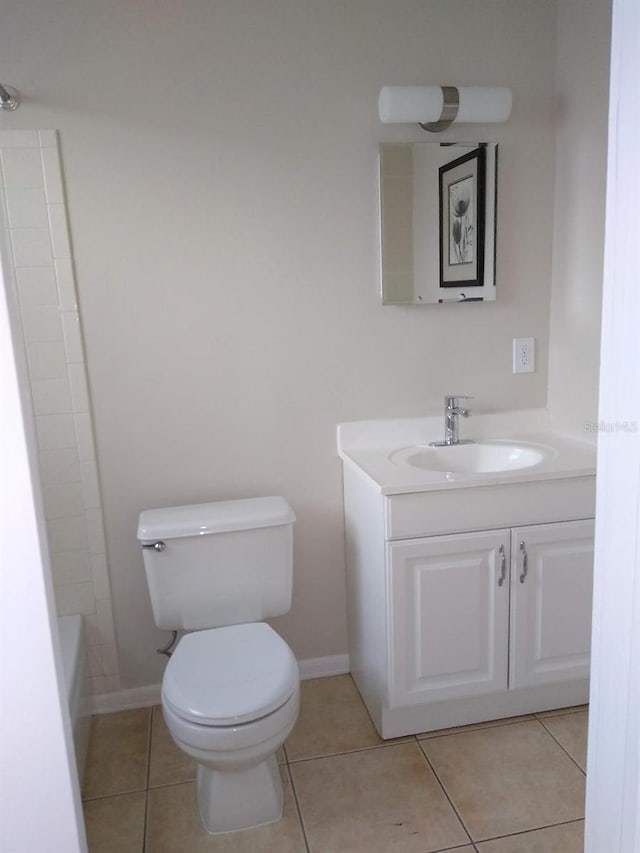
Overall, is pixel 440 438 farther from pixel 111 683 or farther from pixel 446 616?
pixel 111 683

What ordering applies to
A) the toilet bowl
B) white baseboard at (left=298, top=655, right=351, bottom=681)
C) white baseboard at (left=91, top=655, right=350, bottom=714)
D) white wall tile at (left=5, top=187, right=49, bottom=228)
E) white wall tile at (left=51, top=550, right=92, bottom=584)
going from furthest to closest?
white baseboard at (left=298, top=655, right=351, bottom=681), white baseboard at (left=91, top=655, right=350, bottom=714), white wall tile at (left=51, top=550, right=92, bottom=584), white wall tile at (left=5, top=187, right=49, bottom=228), the toilet bowl

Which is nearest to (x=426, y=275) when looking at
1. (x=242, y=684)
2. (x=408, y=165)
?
(x=408, y=165)

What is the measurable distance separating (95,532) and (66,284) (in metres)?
0.81

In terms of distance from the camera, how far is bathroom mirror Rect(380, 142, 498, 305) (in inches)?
87.0

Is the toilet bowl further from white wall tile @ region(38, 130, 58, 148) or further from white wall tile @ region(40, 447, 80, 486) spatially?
white wall tile @ region(38, 130, 58, 148)

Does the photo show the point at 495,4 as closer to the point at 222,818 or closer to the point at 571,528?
the point at 571,528

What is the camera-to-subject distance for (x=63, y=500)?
2172 mm

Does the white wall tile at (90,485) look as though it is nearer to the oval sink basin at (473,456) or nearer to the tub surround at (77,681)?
the tub surround at (77,681)

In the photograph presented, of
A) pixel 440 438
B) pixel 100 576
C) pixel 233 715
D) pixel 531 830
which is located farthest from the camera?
pixel 440 438

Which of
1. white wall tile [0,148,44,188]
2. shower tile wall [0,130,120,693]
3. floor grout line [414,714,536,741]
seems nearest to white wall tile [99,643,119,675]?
shower tile wall [0,130,120,693]

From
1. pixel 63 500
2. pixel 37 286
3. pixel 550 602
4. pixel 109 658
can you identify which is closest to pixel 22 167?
pixel 37 286

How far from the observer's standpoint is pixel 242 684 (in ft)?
5.54

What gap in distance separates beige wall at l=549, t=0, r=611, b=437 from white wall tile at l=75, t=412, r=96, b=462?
5.38 feet

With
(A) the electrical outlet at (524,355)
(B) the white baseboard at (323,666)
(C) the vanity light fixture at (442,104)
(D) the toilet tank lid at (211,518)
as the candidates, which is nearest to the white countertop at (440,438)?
(A) the electrical outlet at (524,355)
